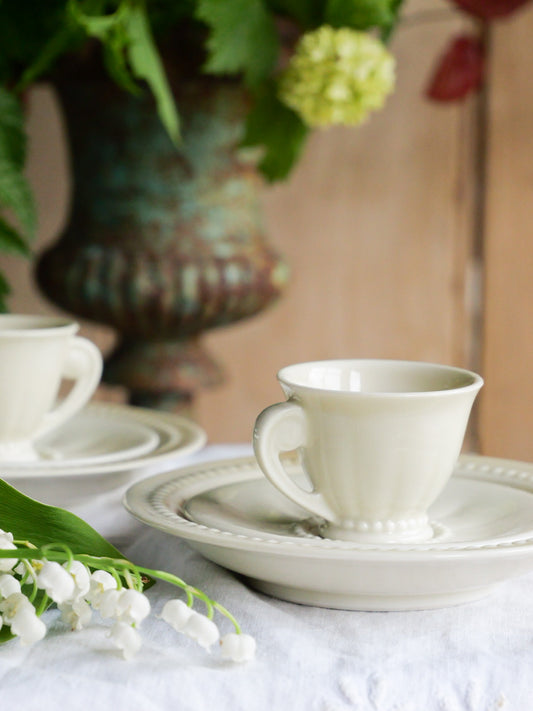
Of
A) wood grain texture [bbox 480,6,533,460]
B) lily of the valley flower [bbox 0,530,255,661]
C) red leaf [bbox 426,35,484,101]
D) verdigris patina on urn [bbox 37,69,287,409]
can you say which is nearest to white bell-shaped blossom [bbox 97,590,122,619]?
lily of the valley flower [bbox 0,530,255,661]

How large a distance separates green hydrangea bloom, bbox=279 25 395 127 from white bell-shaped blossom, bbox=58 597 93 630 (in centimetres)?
48

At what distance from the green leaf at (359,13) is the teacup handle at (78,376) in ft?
1.05

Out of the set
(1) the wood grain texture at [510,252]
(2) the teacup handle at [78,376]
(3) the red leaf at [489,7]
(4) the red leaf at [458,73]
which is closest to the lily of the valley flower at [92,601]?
(2) the teacup handle at [78,376]

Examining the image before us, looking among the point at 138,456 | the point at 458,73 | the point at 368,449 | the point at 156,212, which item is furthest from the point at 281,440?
the point at 458,73

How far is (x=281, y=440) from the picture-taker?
408 millimetres

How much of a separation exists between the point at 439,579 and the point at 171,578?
96 millimetres

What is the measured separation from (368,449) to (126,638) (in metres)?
0.13

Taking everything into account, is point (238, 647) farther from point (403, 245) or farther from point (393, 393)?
point (403, 245)

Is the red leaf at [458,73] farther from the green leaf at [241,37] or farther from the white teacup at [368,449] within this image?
the white teacup at [368,449]

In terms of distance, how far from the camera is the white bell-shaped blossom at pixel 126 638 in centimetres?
32

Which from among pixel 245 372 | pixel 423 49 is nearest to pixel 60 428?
pixel 245 372

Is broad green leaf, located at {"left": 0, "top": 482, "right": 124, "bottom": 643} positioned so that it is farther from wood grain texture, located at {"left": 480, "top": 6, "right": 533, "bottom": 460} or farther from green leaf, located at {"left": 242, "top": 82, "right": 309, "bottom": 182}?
wood grain texture, located at {"left": 480, "top": 6, "right": 533, "bottom": 460}

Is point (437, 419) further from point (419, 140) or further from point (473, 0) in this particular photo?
point (419, 140)

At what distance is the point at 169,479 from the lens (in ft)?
1.52
